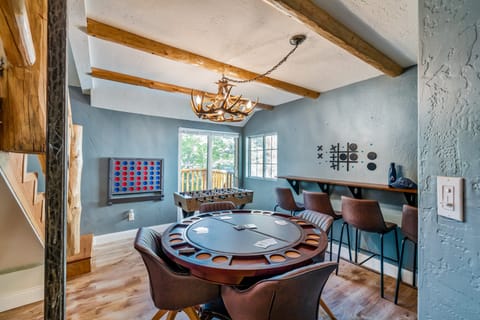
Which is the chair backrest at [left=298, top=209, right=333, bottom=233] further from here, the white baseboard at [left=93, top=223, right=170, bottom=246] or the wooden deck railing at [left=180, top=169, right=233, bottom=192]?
the white baseboard at [left=93, top=223, right=170, bottom=246]

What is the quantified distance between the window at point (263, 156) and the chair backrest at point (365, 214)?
2.01m

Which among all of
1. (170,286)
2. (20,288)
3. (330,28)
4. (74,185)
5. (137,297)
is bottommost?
(137,297)

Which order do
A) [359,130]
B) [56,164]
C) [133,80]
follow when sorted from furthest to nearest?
[359,130] < [133,80] < [56,164]

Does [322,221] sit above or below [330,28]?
below

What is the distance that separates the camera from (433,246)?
2.48ft

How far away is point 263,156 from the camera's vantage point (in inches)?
191

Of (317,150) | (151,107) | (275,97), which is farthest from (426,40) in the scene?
(151,107)

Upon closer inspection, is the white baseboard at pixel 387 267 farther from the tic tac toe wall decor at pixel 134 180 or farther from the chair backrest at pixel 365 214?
the tic tac toe wall decor at pixel 134 180

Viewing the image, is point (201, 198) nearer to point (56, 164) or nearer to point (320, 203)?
point (320, 203)

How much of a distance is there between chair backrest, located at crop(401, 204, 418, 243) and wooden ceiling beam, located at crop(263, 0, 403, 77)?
4.91ft

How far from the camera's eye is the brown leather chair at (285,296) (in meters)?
1.16

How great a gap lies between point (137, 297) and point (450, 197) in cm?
263

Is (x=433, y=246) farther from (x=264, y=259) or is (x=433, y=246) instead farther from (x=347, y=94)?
(x=347, y=94)

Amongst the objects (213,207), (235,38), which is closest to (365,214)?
(213,207)
